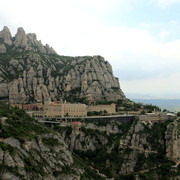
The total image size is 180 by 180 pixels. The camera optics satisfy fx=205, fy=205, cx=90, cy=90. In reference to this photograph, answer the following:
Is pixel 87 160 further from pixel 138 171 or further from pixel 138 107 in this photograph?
pixel 138 107

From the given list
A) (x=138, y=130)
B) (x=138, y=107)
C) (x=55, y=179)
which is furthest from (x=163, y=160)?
(x=55, y=179)

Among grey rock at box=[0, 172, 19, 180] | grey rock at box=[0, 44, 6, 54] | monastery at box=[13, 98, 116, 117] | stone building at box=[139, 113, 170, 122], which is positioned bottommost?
grey rock at box=[0, 172, 19, 180]

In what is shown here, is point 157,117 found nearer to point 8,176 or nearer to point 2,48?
point 8,176

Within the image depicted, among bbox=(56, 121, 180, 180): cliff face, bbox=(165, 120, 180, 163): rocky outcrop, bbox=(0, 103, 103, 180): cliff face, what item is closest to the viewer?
bbox=(0, 103, 103, 180): cliff face

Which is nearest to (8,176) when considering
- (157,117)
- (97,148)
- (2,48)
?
(97,148)

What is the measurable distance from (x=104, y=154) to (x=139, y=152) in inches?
620

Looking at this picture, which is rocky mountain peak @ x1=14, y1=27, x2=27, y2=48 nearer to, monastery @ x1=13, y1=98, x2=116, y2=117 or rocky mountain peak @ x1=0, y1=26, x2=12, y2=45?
rocky mountain peak @ x1=0, y1=26, x2=12, y2=45

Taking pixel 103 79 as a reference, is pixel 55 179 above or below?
below

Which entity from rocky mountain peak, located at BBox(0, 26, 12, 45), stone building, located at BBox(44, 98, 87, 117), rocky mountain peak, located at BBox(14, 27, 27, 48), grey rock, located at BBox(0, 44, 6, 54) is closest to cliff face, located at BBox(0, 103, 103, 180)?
stone building, located at BBox(44, 98, 87, 117)

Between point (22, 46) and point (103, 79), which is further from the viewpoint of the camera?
point (22, 46)

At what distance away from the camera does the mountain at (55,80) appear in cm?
13100

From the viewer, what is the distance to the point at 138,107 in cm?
12669

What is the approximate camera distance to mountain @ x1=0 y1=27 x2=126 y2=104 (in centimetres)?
13100

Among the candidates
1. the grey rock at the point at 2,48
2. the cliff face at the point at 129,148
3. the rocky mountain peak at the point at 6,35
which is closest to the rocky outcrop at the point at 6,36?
the rocky mountain peak at the point at 6,35
